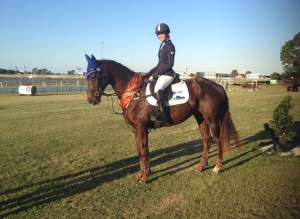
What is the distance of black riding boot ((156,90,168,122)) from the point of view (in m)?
5.83

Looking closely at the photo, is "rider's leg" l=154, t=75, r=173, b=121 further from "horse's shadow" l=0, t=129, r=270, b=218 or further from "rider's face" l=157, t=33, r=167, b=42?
"horse's shadow" l=0, t=129, r=270, b=218

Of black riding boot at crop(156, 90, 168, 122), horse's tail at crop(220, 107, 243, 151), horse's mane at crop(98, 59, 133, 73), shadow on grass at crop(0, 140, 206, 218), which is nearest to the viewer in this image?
shadow on grass at crop(0, 140, 206, 218)

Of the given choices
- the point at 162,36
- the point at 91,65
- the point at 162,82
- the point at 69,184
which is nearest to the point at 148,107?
the point at 162,82

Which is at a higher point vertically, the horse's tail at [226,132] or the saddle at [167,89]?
the saddle at [167,89]

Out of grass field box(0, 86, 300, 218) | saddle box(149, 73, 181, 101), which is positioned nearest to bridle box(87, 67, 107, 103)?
saddle box(149, 73, 181, 101)

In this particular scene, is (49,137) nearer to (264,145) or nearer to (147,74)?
(147,74)

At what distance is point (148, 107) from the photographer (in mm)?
5973

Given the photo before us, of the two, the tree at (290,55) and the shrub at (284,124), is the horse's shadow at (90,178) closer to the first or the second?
the shrub at (284,124)

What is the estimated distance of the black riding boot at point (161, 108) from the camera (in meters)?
5.83

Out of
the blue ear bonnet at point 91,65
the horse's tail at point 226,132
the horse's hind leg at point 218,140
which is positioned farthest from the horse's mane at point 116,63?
the horse's tail at point 226,132

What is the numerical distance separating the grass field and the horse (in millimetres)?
666

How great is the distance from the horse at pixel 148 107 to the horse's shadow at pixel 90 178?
0.72m

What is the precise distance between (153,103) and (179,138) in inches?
193

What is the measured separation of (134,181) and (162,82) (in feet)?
8.71
